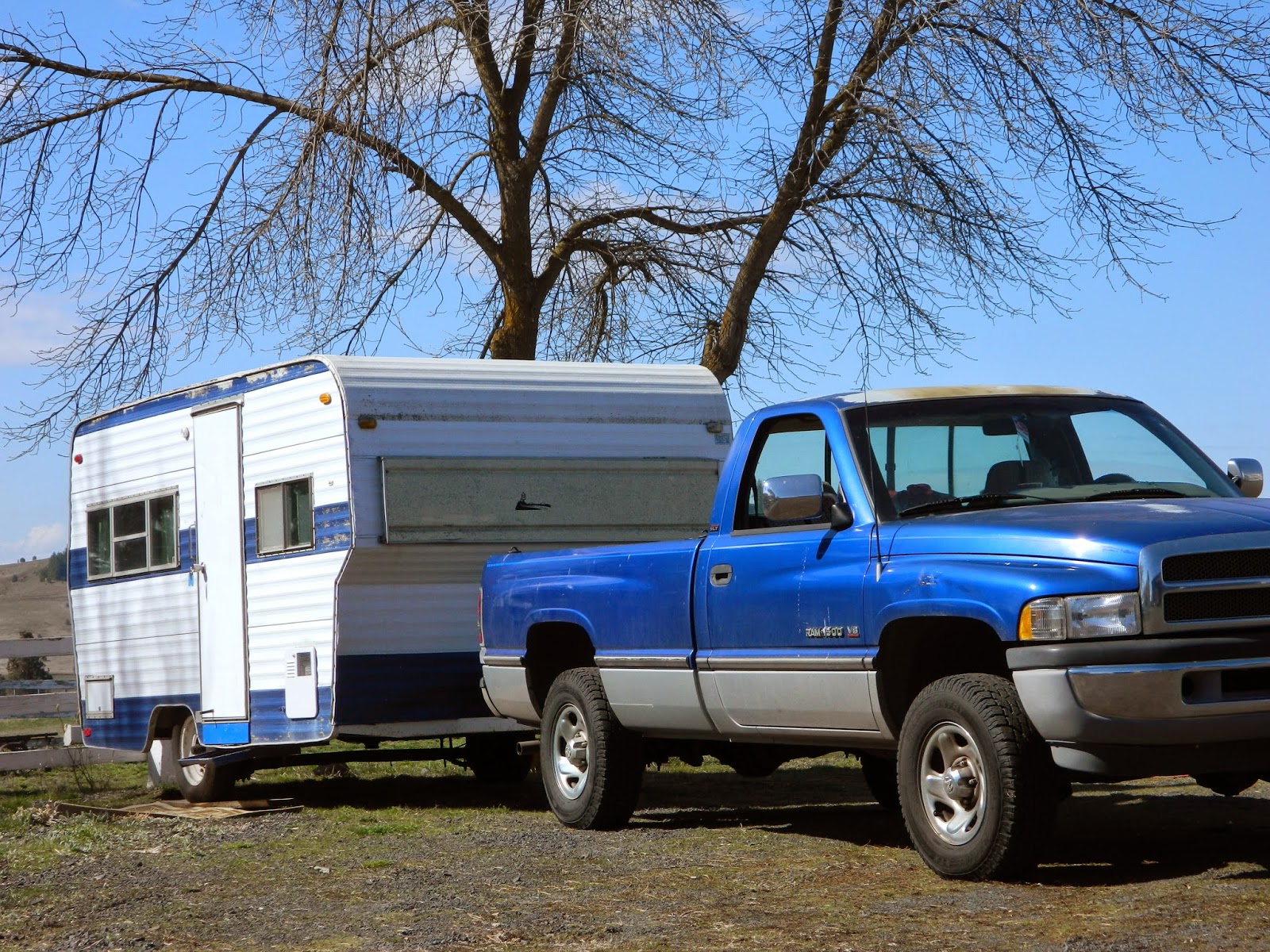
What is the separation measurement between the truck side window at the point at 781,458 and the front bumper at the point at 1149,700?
190cm

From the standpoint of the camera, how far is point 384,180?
15383mm

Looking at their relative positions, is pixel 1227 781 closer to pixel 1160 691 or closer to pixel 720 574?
pixel 1160 691

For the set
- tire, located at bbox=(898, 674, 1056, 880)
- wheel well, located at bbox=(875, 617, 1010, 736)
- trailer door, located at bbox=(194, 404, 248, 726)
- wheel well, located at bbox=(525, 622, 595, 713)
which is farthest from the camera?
trailer door, located at bbox=(194, 404, 248, 726)

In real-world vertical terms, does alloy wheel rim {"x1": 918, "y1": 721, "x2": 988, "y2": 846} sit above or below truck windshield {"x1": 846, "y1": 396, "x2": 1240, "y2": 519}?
below

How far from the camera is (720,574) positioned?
8555 millimetres

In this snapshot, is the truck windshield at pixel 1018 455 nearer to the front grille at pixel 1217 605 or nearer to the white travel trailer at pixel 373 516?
the front grille at pixel 1217 605

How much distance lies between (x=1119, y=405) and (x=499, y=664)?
411 cm

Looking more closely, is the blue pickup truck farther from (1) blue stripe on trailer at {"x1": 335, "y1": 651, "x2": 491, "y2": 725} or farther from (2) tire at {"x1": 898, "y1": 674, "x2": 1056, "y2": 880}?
(1) blue stripe on trailer at {"x1": 335, "y1": 651, "x2": 491, "y2": 725}

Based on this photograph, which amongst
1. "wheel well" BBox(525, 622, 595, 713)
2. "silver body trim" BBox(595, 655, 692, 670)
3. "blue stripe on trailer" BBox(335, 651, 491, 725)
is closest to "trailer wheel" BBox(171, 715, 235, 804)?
"blue stripe on trailer" BBox(335, 651, 491, 725)

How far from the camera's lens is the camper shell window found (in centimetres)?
1321

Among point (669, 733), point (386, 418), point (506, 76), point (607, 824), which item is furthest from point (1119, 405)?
point (506, 76)

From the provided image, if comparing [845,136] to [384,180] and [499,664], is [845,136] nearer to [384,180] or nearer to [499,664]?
[384,180]

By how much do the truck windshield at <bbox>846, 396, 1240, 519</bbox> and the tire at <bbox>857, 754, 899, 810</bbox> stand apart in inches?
103

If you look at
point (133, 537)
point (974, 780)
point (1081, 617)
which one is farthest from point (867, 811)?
point (133, 537)
